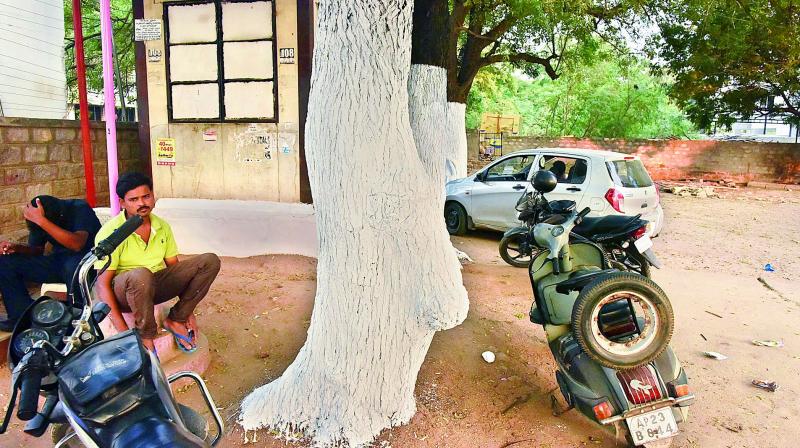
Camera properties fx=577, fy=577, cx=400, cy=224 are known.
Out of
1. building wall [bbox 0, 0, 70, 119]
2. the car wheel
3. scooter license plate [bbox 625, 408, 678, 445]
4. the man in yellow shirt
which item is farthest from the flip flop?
building wall [bbox 0, 0, 70, 119]

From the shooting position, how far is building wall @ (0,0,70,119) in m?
8.84

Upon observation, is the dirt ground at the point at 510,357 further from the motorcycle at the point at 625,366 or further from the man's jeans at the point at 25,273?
the man's jeans at the point at 25,273

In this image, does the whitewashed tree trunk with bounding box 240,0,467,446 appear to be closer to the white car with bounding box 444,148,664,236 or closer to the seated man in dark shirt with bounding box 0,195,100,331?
the seated man in dark shirt with bounding box 0,195,100,331

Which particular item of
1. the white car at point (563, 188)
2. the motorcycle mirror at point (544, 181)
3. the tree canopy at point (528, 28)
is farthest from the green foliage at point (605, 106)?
the motorcycle mirror at point (544, 181)

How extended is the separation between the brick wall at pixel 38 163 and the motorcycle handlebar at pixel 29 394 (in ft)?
15.7

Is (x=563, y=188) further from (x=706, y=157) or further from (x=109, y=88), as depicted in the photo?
(x=706, y=157)

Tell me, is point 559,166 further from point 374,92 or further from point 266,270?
point 374,92

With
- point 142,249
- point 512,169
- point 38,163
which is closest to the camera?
point 142,249

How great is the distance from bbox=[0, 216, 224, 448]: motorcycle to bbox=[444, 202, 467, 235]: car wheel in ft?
26.1

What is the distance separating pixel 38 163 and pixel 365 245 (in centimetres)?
521

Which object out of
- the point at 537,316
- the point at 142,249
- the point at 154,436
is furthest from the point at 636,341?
the point at 142,249

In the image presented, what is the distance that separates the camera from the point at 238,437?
3184 mm

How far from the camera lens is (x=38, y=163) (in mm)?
6398

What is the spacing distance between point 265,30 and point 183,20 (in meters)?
1.05
